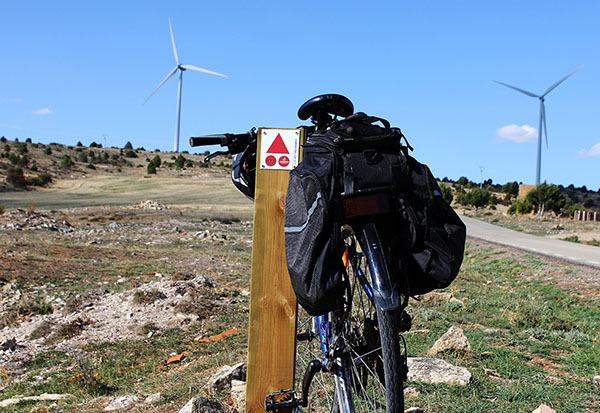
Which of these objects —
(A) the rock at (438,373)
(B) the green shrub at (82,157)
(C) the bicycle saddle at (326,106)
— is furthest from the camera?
(B) the green shrub at (82,157)

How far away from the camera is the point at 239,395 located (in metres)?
4.01

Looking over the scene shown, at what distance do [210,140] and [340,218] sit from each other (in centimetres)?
131

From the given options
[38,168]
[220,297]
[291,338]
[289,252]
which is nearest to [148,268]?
[220,297]

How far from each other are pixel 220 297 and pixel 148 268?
3937 mm

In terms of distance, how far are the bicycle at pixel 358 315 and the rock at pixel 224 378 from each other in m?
0.99

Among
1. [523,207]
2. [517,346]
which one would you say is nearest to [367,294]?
[517,346]

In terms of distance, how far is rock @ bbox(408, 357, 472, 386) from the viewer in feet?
13.4

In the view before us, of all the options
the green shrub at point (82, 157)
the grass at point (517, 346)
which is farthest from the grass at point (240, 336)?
the green shrub at point (82, 157)

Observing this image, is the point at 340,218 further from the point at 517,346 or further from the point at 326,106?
the point at 517,346

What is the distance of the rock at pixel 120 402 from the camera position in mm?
4438

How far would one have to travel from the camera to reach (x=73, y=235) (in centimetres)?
1848

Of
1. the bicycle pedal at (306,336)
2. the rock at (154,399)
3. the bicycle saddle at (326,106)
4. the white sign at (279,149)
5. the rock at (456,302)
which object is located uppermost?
the bicycle saddle at (326,106)

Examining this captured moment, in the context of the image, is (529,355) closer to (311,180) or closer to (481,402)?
(481,402)

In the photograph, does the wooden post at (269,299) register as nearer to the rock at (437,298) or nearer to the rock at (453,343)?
the rock at (453,343)
